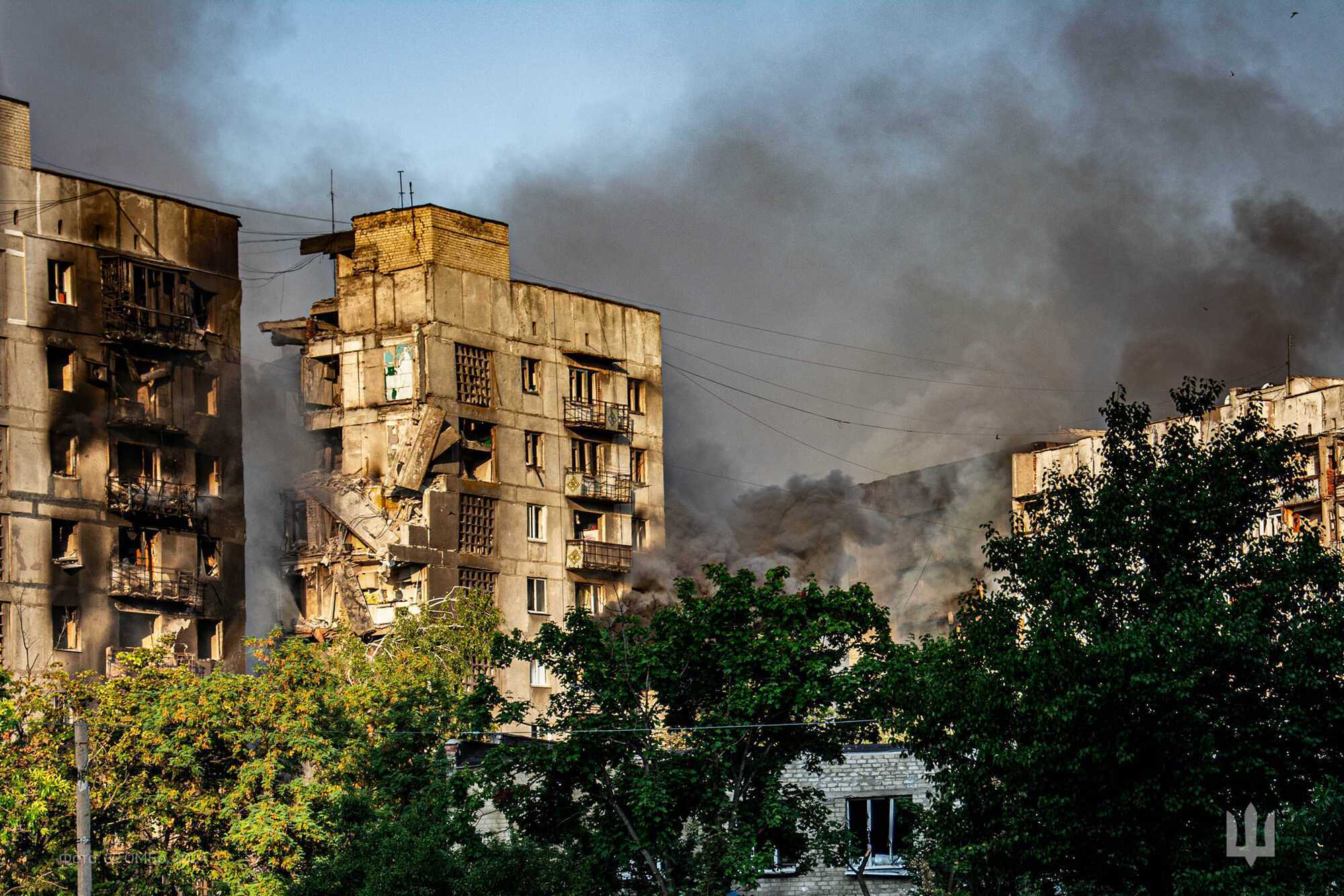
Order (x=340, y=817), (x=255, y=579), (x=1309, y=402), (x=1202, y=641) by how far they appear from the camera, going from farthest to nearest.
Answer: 1. (x=255, y=579)
2. (x=1309, y=402)
3. (x=340, y=817)
4. (x=1202, y=641)

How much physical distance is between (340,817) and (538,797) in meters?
7.18

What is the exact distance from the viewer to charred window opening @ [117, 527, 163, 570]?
277 ft

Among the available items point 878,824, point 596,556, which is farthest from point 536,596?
point 878,824

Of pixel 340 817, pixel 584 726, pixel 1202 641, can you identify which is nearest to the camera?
pixel 1202 641

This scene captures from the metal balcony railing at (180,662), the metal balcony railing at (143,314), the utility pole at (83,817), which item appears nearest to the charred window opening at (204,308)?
the metal balcony railing at (143,314)

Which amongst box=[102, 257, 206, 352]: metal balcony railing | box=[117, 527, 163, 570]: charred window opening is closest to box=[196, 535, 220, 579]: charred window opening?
box=[117, 527, 163, 570]: charred window opening

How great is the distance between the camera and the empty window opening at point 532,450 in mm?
103625

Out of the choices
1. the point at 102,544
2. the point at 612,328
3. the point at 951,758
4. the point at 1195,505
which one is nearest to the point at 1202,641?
the point at 1195,505

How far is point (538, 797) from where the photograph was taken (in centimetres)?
4881

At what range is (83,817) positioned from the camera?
4978 centimetres

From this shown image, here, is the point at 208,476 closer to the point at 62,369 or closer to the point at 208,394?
the point at 208,394

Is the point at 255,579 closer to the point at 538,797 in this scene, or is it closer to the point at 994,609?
the point at 538,797

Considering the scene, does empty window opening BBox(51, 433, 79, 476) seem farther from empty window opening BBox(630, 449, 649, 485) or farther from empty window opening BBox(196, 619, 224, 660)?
empty window opening BBox(630, 449, 649, 485)

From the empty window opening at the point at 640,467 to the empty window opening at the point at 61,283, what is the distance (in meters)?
35.7
